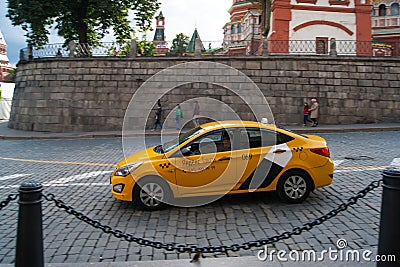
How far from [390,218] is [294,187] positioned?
2868 mm

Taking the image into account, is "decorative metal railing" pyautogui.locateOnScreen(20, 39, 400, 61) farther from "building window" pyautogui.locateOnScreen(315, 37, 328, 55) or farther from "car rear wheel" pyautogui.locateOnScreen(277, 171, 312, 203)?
"car rear wheel" pyautogui.locateOnScreen(277, 171, 312, 203)

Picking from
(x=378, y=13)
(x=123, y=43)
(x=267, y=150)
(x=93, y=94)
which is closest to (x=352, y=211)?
(x=267, y=150)

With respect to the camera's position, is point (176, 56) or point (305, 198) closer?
point (305, 198)

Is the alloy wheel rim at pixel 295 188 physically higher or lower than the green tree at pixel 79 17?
lower

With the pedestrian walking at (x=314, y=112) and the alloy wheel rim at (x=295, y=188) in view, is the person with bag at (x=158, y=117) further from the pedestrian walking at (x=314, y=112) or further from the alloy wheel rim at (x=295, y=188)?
the alloy wheel rim at (x=295, y=188)

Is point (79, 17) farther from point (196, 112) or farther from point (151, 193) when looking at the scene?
point (151, 193)

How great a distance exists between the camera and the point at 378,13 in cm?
3662

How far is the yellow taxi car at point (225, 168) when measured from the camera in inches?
220

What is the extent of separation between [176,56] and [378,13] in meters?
27.6

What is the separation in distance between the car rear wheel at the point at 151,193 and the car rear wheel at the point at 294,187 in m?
1.96

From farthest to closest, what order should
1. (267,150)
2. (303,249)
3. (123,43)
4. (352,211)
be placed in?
(123,43)
(267,150)
(352,211)
(303,249)

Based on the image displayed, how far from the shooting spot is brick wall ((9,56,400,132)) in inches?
783

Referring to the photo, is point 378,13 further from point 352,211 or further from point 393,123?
point 352,211

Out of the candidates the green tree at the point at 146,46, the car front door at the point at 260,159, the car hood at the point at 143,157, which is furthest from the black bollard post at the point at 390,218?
the green tree at the point at 146,46
